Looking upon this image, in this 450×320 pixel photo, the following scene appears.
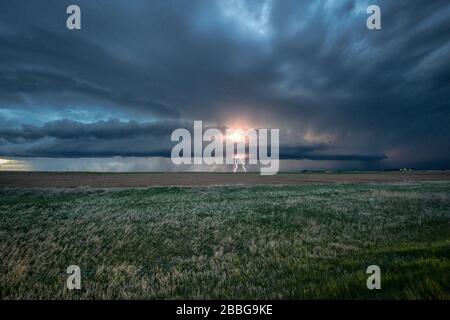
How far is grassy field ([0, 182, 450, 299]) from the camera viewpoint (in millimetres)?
6277

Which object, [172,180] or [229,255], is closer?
[229,255]

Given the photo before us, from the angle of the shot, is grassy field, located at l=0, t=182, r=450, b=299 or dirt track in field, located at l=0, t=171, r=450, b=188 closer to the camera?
grassy field, located at l=0, t=182, r=450, b=299

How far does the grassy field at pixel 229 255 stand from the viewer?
6277 mm

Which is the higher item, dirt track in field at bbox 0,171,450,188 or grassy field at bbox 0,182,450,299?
grassy field at bbox 0,182,450,299

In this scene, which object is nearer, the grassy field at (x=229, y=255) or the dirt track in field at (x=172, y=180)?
the grassy field at (x=229, y=255)

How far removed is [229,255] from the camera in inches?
393

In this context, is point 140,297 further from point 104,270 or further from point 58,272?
point 58,272

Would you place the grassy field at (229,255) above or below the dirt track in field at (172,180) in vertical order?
above

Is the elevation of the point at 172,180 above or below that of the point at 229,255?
below

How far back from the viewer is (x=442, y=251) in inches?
292
